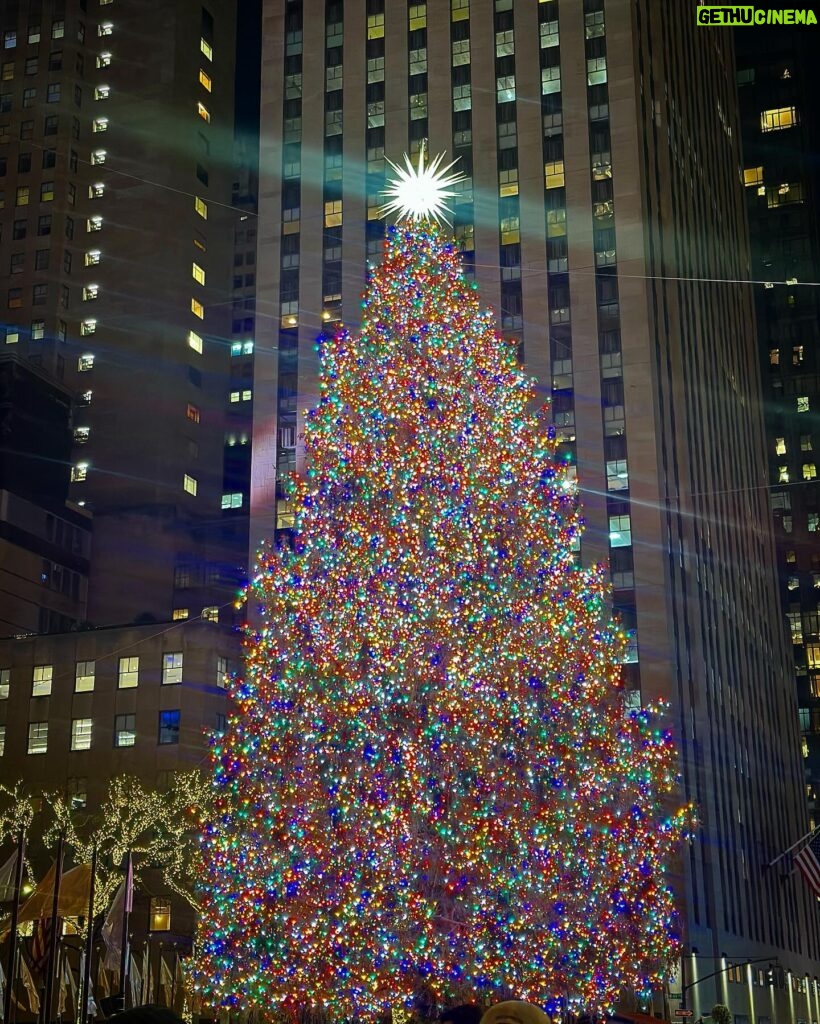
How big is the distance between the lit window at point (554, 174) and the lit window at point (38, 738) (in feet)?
132

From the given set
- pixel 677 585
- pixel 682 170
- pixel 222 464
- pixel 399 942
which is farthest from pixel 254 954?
pixel 222 464

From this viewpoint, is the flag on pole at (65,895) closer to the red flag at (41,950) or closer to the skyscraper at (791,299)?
the red flag at (41,950)

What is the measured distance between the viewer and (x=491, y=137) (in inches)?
3051

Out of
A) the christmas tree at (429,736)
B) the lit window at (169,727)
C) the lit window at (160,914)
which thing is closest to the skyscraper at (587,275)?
the lit window at (169,727)

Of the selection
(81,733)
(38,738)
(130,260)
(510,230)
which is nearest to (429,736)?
(81,733)

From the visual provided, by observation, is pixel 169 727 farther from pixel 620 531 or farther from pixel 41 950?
pixel 41 950

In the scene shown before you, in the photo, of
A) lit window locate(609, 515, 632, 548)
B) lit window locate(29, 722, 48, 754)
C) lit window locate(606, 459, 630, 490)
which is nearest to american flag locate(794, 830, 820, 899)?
lit window locate(609, 515, 632, 548)

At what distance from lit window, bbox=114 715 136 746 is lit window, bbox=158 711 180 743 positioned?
1510 mm

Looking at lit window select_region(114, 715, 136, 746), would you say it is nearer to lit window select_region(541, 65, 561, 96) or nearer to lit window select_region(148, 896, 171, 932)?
lit window select_region(148, 896, 171, 932)

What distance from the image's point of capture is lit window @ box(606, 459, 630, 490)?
70125 mm

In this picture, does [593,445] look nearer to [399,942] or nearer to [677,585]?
[677,585]

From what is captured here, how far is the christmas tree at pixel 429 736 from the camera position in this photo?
27.0 metres

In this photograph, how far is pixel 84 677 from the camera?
6994 cm

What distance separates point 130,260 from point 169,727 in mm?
49722
